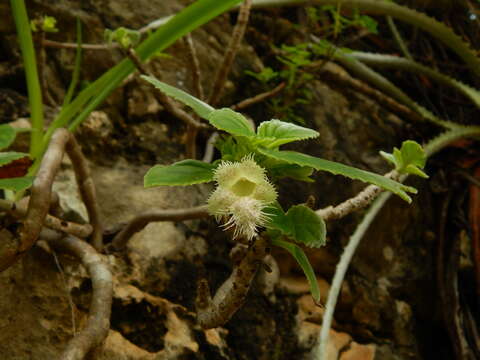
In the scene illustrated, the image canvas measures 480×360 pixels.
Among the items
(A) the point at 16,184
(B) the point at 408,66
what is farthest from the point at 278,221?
(B) the point at 408,66

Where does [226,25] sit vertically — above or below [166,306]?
above

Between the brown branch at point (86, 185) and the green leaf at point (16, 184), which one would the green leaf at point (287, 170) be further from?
the brown branch at point (86, 185)

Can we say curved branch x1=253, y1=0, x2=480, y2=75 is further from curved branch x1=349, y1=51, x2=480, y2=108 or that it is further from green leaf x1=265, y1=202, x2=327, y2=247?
green leaf x1=265, y1=202, x2=327, y2=247

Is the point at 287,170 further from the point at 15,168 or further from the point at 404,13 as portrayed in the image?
the point at 404,13

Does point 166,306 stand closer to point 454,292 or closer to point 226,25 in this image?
point 454,292

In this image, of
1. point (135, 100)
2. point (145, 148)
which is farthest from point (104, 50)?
point (145, 148)

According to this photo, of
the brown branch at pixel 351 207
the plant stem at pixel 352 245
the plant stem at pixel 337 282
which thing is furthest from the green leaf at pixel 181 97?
the plant stem at pixel 337 282
